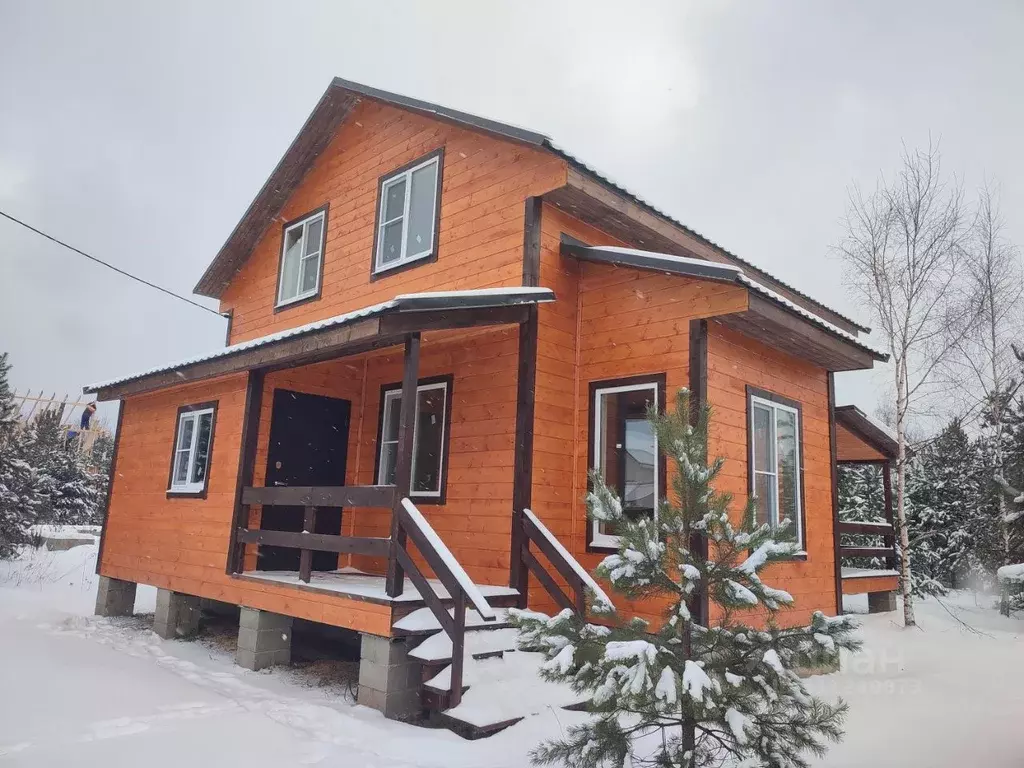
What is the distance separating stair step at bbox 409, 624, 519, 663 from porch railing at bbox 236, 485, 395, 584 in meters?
0.88

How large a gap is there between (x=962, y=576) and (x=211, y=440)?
16834 millimetres

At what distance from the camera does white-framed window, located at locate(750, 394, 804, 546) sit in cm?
759

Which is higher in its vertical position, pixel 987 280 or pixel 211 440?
pixel 987 280

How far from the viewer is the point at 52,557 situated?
1767cm

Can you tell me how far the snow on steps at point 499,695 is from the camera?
512cm

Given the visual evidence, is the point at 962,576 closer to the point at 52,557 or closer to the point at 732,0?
the point at 732,0

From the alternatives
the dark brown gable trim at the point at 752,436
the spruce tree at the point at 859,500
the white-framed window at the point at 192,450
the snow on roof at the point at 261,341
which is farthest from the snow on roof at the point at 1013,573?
the spruce tree at the point at 859,500

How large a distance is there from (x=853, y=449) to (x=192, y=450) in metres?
10.4

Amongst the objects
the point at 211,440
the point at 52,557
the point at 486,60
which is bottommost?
the point at 52,557

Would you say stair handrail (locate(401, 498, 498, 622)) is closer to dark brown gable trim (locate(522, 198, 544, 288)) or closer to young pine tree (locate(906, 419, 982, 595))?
dark brown gable trim (locate(522, 198, 544, 288))

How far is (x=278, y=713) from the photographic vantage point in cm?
582

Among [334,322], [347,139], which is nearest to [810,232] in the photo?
[347,139]

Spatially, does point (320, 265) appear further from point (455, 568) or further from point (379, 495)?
point (455, 568)

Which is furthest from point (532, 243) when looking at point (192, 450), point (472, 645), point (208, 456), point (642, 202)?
point (192, 450)
